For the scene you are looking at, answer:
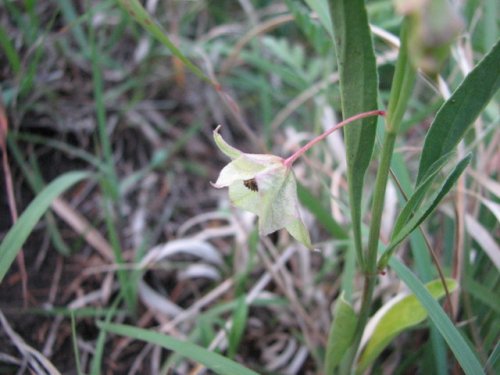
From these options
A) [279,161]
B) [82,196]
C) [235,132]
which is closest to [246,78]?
[235,132]

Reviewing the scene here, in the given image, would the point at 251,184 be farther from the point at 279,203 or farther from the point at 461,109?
the point at 461,109

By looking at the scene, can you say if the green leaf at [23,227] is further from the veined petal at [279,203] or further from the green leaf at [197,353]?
the veined petal at [279,203]

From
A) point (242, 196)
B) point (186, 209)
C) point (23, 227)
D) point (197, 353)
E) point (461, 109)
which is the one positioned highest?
point (461, 109)

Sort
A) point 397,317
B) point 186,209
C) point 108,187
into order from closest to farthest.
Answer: point 397,317 → point 108,187 → point 186,209

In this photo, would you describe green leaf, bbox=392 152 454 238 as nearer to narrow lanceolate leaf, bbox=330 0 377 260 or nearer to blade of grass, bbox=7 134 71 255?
narrow lanceolate leaf, bbox=330 0 377 260

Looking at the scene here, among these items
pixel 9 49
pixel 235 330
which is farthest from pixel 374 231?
pixel 9 49

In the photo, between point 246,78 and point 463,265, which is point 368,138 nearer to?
point 463,265
